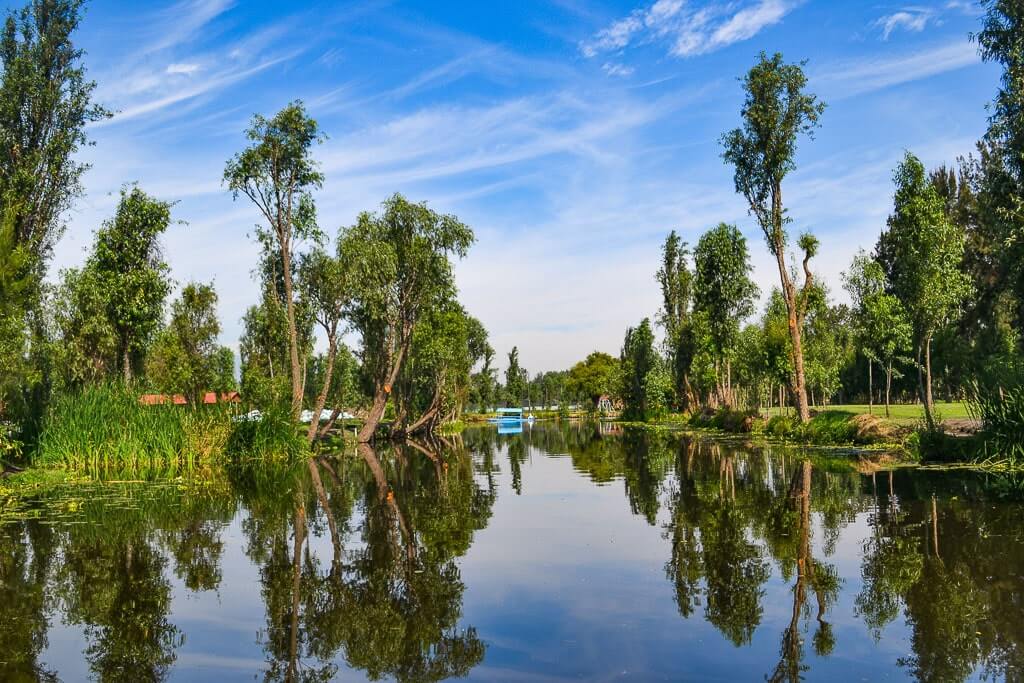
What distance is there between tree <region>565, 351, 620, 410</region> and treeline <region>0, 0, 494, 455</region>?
5124 centimetres

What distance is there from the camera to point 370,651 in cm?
682

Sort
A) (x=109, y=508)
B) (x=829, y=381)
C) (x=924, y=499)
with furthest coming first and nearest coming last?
(x=829, y=381) → (x=109, y=508) → (x=924, y=499)

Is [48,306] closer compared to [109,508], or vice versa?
[109,508]

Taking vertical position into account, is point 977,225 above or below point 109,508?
above

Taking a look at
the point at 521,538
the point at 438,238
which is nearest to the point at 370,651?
the point at 521,538

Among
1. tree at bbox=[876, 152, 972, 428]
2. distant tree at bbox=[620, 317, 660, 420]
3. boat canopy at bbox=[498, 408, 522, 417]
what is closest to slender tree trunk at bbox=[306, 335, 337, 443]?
tree at bbox=[876, 152, 972, 428]

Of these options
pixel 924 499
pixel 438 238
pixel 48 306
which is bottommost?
pixel 924 499

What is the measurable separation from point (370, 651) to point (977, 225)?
5691 centimetres

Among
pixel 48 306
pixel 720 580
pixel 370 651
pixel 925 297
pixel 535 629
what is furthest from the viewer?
pixel 48 306

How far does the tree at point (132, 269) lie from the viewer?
29.2 metres

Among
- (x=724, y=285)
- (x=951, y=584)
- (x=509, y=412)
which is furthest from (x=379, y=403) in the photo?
(x=509, y=412)

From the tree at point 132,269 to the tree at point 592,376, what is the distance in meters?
73.8

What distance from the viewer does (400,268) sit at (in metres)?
42.0

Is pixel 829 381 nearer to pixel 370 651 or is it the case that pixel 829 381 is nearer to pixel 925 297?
pixel 925 297
